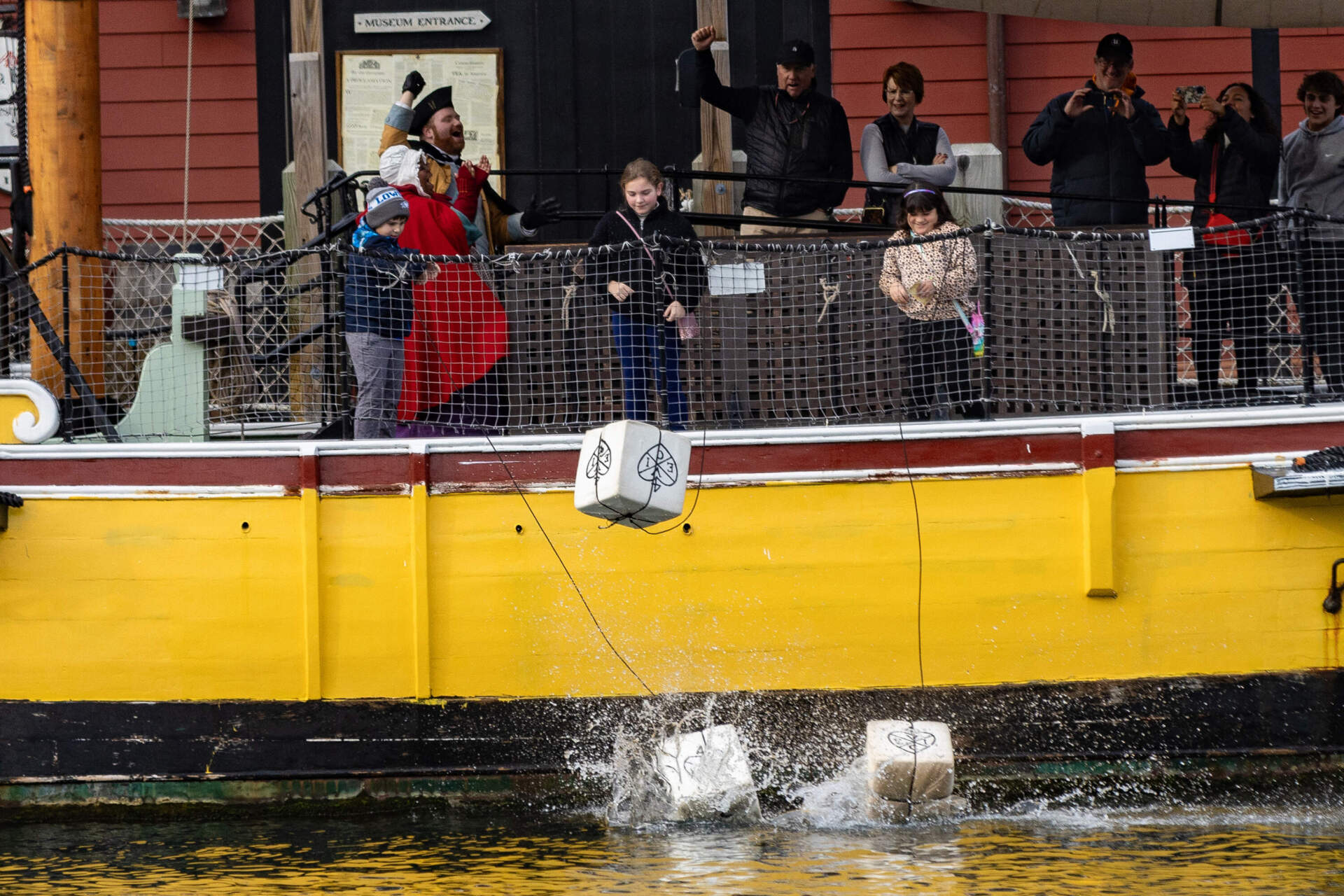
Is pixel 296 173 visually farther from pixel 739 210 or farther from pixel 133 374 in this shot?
pixel 739 210

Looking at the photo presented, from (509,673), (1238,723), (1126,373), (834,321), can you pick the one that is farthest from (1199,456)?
(509,673)

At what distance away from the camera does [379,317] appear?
6.91m

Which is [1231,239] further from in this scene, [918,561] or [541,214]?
[541,214]

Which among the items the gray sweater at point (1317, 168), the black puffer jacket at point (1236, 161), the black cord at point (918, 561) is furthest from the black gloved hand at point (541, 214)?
the gray sweater at point (1317, 168)

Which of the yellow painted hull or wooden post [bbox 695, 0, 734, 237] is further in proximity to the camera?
wooden post [bbox 695, 0, 734, 237]

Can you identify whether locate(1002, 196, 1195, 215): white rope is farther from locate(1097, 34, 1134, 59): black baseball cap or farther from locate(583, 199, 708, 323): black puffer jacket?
locate(583, 199, 708, 323): black puffer jacket

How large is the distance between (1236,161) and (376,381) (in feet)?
14.4

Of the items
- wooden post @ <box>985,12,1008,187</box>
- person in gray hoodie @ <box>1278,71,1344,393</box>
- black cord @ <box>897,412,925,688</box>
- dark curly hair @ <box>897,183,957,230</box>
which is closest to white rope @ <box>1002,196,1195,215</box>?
wooden post @ <box>985,12,1008,187</box>

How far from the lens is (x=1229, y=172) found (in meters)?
8.31

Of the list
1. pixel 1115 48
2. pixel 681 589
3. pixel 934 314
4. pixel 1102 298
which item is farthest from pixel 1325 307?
pixel 681 589

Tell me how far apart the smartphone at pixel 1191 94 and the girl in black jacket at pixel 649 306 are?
117 inches

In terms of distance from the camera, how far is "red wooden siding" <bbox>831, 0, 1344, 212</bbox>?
11844mm

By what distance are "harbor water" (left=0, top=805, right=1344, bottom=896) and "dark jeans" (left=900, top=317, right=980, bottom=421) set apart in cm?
170

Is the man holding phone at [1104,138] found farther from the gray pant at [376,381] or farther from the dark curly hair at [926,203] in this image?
the gray pant at [376,381]
